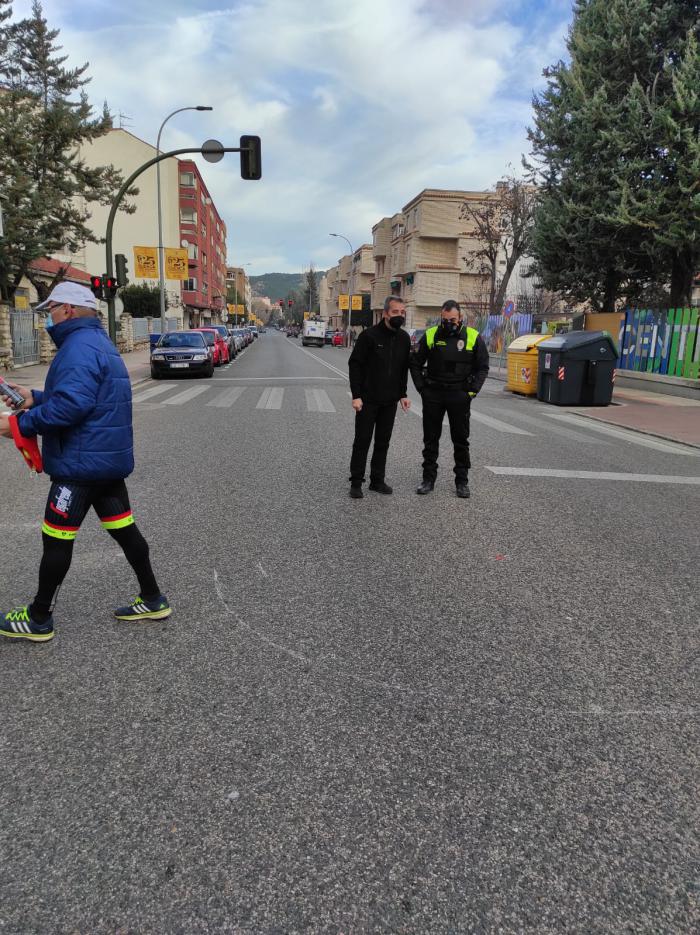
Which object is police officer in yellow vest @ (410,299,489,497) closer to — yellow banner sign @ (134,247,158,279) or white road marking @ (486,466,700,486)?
white road marking @ (486,466,700,486)

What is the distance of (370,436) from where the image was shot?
21.7 feet

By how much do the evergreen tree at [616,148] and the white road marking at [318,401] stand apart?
992 cm

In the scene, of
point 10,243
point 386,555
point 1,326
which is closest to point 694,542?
point 386,555

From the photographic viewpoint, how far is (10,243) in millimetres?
22219

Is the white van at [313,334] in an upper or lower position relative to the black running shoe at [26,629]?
upper

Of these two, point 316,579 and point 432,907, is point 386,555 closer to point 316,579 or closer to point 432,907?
point 316,579

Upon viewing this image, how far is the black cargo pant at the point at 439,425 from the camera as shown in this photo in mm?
6730

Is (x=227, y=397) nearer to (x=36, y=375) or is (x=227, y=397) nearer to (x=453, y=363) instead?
(x=36, y=375)

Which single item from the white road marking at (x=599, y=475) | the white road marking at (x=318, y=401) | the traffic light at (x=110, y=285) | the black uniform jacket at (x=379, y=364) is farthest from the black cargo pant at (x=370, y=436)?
the traffic light at (x=110, y=285)

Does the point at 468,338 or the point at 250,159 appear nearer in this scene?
the point at 468,338

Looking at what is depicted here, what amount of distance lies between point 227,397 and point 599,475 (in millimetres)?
9807

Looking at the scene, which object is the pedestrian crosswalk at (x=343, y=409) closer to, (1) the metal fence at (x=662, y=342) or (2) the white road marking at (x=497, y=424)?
(2) the white road marking at (x=497, y=424)

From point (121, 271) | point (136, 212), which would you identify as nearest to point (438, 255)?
point (136, 212)

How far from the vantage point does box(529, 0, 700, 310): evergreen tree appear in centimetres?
1859
